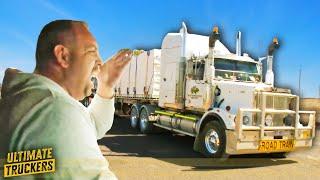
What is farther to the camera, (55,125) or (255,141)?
(255,141)

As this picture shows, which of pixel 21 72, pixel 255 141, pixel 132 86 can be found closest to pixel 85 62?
pixel 21 72

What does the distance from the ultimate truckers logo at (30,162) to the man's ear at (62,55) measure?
0.20 m

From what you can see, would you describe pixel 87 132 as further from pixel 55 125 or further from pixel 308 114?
pixel 308 114

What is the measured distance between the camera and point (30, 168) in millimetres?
891

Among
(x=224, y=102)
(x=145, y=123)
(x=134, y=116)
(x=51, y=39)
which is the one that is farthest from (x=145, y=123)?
(x=51, y=39)

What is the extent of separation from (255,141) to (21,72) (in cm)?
876

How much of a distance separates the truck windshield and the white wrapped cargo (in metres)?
4.00

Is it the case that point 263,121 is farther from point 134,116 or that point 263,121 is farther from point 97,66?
point 97,66

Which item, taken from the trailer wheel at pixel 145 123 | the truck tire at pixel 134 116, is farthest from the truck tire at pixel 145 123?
the truck tire at pixel 134 116

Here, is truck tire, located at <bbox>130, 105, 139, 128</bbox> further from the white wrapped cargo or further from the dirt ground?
the dirt ground

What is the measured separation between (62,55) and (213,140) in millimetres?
9238

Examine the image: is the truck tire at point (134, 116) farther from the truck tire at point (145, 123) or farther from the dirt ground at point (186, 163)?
the dirt ground at point (186, 163)

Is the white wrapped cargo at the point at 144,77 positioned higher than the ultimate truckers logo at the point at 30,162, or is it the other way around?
the white wrapped cargo at the point at 144,77

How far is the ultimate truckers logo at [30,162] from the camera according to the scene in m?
0.87
